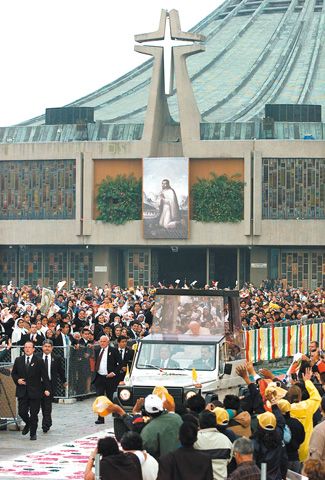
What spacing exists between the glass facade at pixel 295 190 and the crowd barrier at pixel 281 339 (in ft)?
103

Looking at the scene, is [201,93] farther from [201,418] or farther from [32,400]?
[201,418]

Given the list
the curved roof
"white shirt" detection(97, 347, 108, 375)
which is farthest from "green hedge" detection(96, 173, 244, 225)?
"white shirt" detection(97, 347, 108, 375)

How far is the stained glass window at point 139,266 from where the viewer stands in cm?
7475

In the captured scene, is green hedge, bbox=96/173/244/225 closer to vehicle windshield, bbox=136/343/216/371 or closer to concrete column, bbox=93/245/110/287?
concrete column, bbox=93/245/110/287

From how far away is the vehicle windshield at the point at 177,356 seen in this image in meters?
22.5

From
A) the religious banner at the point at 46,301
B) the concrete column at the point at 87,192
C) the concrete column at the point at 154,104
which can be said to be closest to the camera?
the religious banner at the point at 46,301

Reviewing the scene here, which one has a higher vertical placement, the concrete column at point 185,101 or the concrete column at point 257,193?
the concrete column at point 185,101

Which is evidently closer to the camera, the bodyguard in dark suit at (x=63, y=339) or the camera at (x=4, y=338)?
the bodyguard in dark suit at (x=63, y=339)

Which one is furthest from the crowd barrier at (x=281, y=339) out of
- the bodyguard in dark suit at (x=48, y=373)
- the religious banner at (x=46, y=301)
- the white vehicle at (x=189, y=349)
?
the bodyguard in dark suit at (x=48, y=373)

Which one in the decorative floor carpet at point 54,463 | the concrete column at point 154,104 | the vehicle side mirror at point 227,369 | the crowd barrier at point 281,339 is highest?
the concrete column at point 154,104

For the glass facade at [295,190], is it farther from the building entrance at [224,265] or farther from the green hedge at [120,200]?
the green hedge at [120,200]

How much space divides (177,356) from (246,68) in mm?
69056

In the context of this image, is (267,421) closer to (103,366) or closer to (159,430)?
(159,430)

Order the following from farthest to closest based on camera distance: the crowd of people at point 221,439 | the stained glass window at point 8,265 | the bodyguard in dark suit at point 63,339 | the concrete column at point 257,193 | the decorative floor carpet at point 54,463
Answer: the stained glass window at point 8,265 < the concrete column at point 257,193 < the bodyguard in dark suit at point 63,339 < the decorative floor carpet at point 54,463 < the crowd of people at point 221,439
